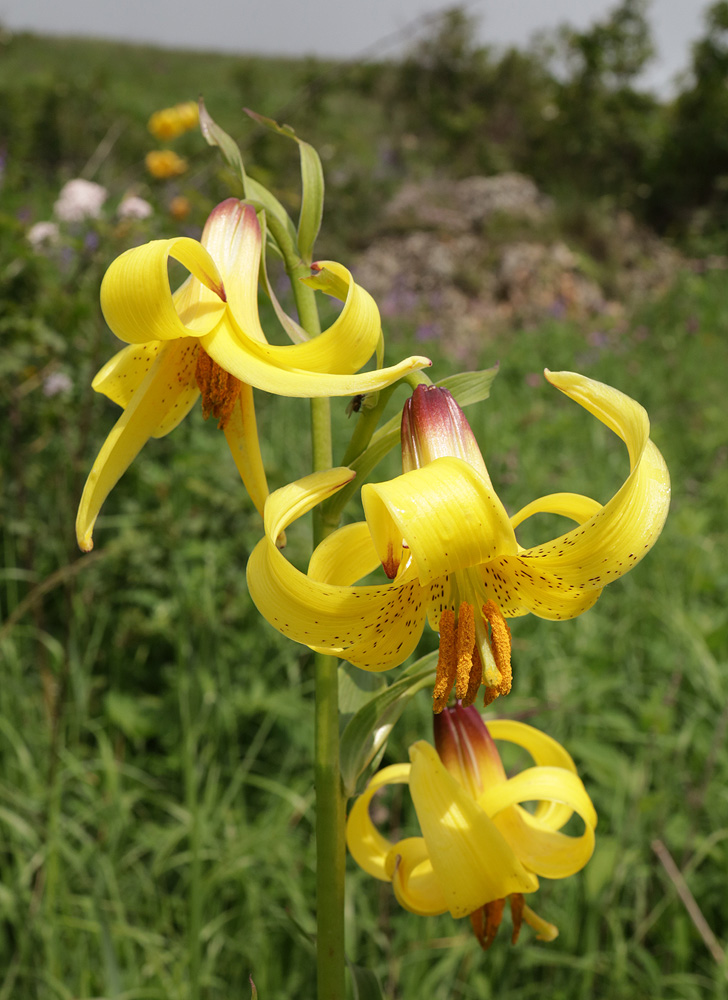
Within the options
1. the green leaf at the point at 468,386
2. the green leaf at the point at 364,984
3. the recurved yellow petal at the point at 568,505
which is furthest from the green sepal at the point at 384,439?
the green leaf at the point at 364,984

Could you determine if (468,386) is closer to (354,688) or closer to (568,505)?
(568,505)

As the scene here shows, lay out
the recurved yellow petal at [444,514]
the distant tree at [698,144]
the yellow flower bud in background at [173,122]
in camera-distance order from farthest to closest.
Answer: the distant tree at [698,144] < the yellow flower bud in background at [173,122] < the recurved yellow petal at [444,514]

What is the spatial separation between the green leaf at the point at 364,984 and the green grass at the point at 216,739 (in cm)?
16

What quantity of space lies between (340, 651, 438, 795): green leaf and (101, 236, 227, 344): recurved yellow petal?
354 mm

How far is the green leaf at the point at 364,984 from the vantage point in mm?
737

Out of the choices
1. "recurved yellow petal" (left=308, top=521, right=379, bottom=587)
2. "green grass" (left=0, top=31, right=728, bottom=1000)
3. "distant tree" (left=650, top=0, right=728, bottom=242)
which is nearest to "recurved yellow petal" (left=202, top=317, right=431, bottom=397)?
"recurved yellow petal" (left=308, top=521, right=379, bottom=587)

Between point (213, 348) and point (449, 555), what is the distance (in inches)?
11.4

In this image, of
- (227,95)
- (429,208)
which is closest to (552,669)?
(429,208)

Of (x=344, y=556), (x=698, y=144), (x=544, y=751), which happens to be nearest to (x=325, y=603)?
(x=344, y=556)

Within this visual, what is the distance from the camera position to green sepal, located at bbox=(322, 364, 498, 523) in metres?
0.67

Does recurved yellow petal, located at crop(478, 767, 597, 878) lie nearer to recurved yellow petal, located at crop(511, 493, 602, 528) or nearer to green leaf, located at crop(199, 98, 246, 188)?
recurved yellow petal, located at crop(511, 493, 602, 528)

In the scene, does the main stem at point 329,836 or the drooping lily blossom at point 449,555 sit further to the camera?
the main stem at point 329,836

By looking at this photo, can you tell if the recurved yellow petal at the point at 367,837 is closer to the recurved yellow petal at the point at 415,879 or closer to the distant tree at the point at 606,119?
the recurved yellow petal at the point at 415,879

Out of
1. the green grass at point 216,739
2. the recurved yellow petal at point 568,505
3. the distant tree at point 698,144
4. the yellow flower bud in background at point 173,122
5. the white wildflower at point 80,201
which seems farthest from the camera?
the distant tree at point 698,144
